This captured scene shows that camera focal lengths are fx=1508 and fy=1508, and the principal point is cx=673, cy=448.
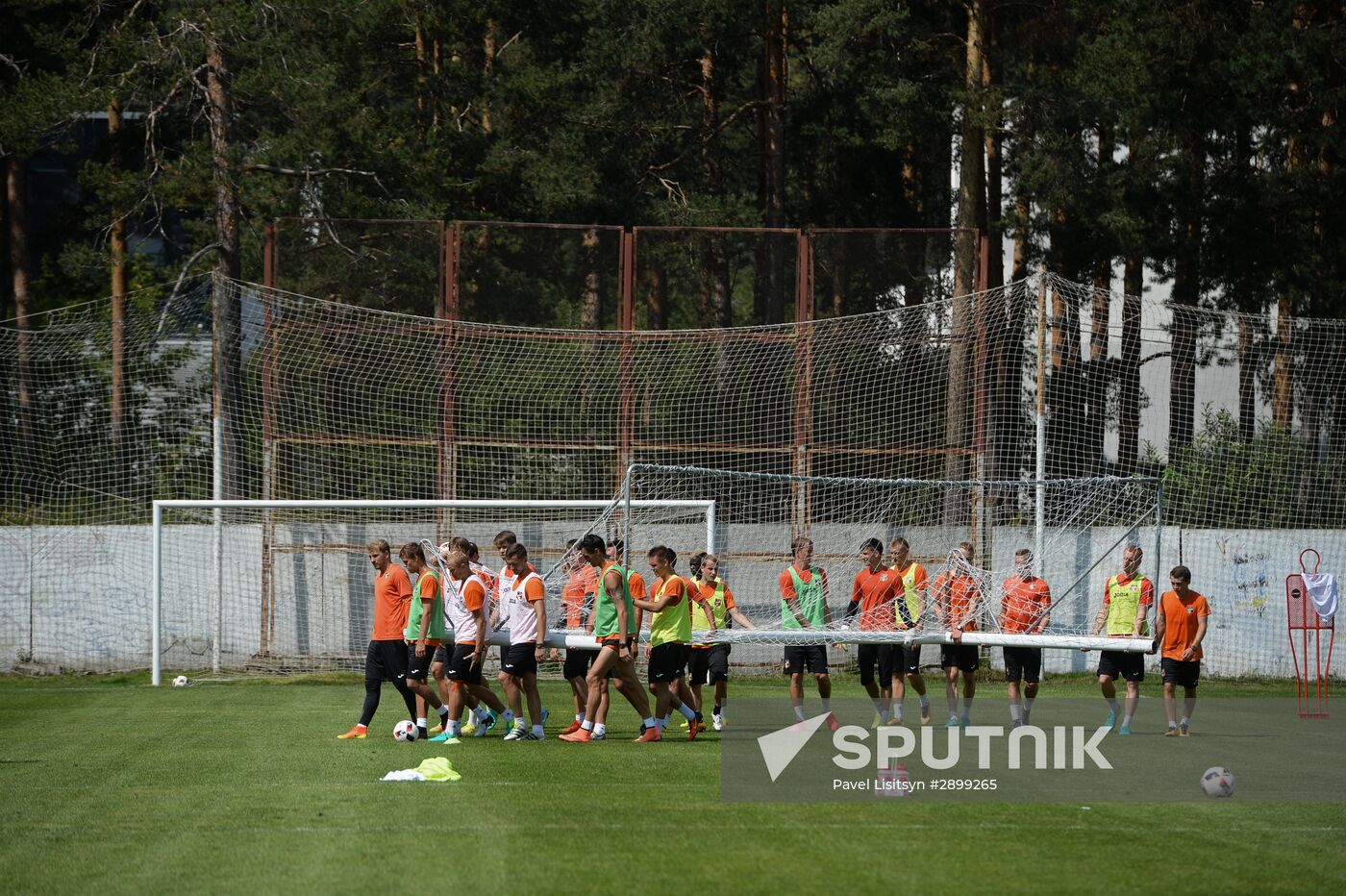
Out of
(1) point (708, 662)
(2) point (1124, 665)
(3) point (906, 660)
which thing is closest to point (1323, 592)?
(2) point (1124, 665)

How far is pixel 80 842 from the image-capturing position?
29.5 ft

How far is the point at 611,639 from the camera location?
14312 millimetres

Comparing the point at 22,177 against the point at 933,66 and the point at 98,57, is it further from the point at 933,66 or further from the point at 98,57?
the point at 933,66

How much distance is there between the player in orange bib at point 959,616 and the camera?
15.6 metres

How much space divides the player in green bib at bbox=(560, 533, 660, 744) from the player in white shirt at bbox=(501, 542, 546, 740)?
47cm

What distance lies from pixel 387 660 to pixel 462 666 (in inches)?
31.5

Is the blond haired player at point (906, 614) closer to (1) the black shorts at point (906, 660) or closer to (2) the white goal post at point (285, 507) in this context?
(1) the black shorts at point (906, 660)

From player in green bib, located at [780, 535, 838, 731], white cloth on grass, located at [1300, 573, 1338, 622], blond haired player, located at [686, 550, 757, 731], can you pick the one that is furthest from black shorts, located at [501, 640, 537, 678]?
white cloth on grass, located at [1300, 573, 1338, 622]

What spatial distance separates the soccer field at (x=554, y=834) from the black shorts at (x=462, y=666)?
0.78 meters

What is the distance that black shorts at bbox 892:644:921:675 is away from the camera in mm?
15047

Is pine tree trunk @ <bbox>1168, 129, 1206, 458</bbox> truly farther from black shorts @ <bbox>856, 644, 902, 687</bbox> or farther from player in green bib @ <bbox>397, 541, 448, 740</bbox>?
player in green bib @ <bbox>397, 541, 448, 740</bbox>

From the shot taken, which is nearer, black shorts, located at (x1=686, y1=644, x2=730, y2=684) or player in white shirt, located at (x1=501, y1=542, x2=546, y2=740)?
player in white shirt, located at (x1=501, y1=542, x2=546, y2=740)

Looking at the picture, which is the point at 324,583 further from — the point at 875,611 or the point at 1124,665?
the point at 1124,665

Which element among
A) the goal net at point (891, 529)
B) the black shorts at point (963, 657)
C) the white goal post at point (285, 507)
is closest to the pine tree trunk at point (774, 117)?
the goal net at point (891, 529)
